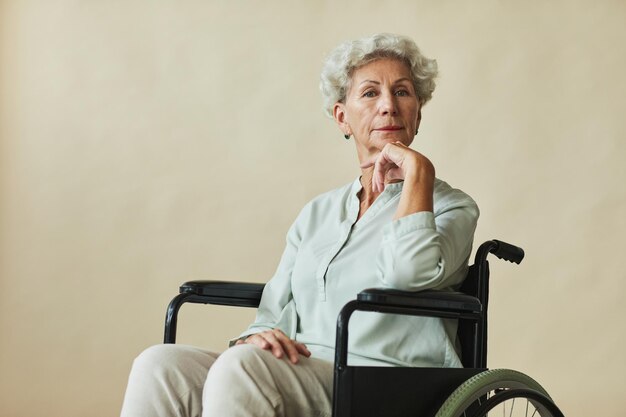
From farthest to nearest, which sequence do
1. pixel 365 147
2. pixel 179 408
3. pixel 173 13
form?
pixel 173 13 → pixel 365 147 → pixel 179 408

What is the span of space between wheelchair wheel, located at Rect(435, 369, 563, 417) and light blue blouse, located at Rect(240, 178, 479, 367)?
127 millimetres

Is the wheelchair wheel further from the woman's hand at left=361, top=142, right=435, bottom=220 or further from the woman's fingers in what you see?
the woman's fingers

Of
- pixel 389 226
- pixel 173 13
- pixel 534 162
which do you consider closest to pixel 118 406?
pixel 173 13

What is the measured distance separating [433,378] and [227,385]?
39 centimetres

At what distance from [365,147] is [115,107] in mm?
1846

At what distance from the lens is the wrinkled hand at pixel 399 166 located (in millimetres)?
1741

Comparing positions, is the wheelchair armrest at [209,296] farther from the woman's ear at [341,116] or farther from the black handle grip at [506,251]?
the black handle grip at [506,251]

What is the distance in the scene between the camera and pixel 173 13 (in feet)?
12.1

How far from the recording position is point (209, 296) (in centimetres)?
200

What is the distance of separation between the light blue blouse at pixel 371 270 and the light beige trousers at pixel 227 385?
20 cm

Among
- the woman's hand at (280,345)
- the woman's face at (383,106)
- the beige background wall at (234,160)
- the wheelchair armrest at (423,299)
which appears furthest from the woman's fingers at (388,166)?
the beige background wall at (234,160)

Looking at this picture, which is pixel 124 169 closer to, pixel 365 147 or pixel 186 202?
pixel 186 202

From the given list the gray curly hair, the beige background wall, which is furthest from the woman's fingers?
the beige background wall

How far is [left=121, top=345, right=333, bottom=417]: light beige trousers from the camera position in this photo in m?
1.46
